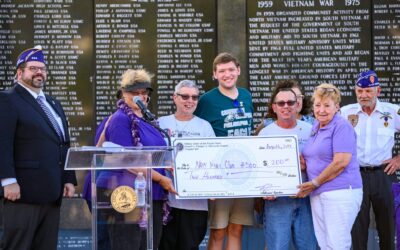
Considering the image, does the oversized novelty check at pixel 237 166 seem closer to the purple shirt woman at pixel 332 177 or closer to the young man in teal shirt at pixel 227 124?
the purple shirt woman at pixel 332 177

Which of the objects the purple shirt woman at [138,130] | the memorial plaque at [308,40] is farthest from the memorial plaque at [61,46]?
the purple shirt woman at [138,130]

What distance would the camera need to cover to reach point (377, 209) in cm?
721

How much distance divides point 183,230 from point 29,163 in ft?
4.70

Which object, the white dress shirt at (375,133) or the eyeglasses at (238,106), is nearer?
the eyeglasses at (238,106)

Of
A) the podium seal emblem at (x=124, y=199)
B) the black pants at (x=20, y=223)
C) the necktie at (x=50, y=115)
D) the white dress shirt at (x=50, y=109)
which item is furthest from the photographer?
the necktie at (x=50, y=115)

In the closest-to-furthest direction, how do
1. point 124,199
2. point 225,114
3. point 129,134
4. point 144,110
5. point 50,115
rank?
point 124,199 < point 144,110 < point 129,134 < point 50,115 < point 225,114

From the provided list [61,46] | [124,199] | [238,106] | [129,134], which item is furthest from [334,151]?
[61,46]

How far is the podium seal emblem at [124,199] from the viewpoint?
16.7 feet

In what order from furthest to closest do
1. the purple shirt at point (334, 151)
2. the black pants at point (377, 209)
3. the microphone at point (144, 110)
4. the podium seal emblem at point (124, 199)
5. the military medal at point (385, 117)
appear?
the military medal at point (385, 117), the black pants at point (377, 209), the purple shirt at point (334, 151), the microphone at point (144, 110), the podium seal emblem at point (124, 199)

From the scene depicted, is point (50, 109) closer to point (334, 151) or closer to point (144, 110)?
point (144, 110)

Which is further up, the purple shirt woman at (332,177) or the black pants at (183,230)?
the purple shirt woman at (332,177)

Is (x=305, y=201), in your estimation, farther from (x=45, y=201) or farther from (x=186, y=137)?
(x=45, y=201)

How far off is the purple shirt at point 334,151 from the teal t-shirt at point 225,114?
0.73 meters

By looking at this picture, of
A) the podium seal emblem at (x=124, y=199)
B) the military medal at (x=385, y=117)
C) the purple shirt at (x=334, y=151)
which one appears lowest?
the podium seal emblem at (x=124, y=199)
